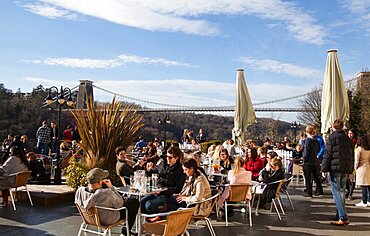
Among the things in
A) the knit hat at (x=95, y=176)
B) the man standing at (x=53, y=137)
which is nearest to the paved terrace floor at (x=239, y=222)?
the knit hat at (x=95, y=176)

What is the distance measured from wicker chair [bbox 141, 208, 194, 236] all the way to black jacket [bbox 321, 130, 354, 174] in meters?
2.77

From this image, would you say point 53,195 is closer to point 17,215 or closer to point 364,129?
point 17,215

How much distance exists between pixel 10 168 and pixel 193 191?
3716 millimetres

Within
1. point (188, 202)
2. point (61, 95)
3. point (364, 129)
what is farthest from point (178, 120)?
point (188, 202)

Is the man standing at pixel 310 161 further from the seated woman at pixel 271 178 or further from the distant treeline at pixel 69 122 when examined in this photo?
the distant treeline at pixel 69 122

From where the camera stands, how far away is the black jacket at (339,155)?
215 inches

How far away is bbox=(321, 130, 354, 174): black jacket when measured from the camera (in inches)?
215

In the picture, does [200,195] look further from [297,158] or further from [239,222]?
[297,158]

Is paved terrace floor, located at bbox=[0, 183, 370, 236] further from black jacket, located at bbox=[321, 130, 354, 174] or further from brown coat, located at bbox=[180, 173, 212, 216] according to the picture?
black jacket, located at bbox=[321, 130, 354, 174]

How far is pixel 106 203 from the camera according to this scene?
408cm

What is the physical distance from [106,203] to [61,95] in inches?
259

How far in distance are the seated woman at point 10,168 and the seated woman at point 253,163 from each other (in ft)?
13.8

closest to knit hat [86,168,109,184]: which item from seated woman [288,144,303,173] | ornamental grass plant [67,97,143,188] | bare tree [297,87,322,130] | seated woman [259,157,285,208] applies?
ornamental grass plant [67,97,143,188]

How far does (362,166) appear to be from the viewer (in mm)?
6965
